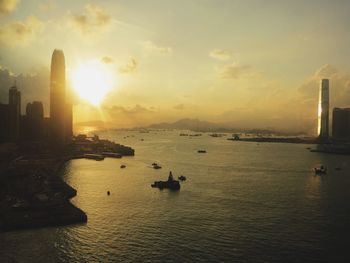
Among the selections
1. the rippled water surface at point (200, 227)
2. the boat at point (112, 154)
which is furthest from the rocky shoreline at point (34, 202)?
the boat at point (112, 154)

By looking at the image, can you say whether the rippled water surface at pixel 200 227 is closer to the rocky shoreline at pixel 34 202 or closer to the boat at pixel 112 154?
the rocky shoreline at pixel 34 202

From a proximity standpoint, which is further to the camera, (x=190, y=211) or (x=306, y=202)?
(x=306, y=202)

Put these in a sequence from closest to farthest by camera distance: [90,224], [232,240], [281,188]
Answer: [232,240] < [90,224] < [281,188]

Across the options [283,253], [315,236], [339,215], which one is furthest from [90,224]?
[339,215]

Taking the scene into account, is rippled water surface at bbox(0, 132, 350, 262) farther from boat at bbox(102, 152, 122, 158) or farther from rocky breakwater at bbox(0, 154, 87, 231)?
boat at bbox(102, 152, 122, 158)

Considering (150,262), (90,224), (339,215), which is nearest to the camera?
(150,262)

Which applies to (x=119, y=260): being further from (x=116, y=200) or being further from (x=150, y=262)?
(x=116, y=200)

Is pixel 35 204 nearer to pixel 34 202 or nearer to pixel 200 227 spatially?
pixel 34 202

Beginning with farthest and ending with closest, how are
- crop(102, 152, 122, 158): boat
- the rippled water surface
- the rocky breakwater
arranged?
crop(102, 152, 122, 158): boat → the rocky breakwater → the rippled water surface

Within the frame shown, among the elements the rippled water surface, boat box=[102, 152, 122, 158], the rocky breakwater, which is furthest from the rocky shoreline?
boat box=[102, 152, 122, 158]
